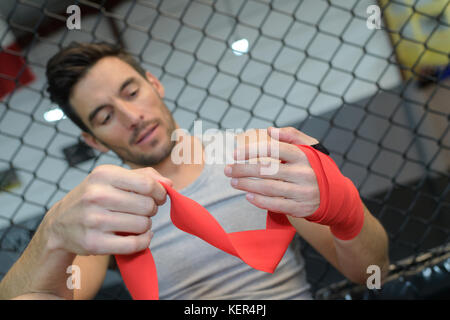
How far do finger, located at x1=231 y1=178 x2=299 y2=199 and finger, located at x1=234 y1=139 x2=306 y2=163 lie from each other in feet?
0.08

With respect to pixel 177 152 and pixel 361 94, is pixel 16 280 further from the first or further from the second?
pixel 361 94

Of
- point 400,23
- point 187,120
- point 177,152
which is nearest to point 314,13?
point 400,23

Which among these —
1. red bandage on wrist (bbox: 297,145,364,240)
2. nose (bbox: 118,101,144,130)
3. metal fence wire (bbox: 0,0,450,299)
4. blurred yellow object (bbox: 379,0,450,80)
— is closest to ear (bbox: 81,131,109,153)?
nose (bbox: 118,101,144,130)

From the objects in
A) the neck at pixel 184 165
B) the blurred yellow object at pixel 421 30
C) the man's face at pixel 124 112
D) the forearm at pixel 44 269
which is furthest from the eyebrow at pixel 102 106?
the blurred yellow object at pixel 421 30

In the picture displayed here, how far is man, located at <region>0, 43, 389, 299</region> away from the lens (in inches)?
15.3

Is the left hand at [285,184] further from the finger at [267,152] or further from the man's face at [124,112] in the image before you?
the man's face at [124,112]

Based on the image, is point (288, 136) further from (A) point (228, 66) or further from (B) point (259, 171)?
(A) point (228, 66)

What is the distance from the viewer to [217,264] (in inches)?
26.5

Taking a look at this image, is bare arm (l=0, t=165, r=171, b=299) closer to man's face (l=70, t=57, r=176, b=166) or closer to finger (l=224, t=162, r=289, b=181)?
finger (l=224, t=162, r=289, b=181)

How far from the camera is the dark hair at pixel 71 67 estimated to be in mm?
750

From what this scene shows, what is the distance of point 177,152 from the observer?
2.58ft

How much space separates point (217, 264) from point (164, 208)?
14 cm

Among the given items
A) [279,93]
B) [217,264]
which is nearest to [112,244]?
[217,264]
